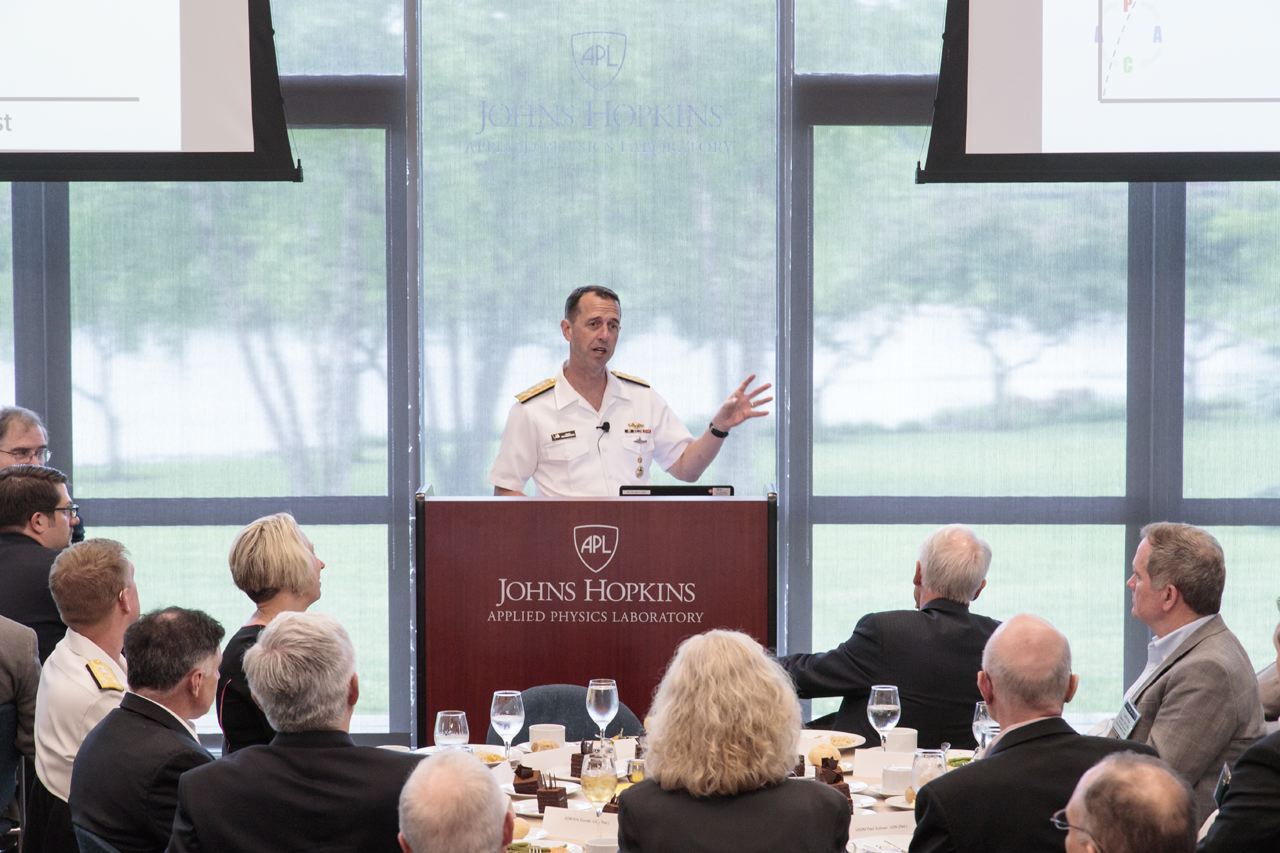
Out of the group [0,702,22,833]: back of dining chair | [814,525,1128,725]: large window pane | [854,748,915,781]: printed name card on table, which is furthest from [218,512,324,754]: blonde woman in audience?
[814,525,1128,725]: large window pane

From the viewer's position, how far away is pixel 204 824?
266 cm

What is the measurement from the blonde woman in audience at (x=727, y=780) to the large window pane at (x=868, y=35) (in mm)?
4515

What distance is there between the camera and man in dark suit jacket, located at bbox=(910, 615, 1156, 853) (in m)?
2.60

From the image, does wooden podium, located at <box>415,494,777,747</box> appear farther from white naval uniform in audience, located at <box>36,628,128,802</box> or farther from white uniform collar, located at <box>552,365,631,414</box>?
white naval uniform in audience, located at <box>36,628,128,802</box>

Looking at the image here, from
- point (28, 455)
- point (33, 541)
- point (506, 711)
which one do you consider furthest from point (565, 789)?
point (28, 455)

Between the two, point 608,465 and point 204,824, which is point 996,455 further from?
point 204,824

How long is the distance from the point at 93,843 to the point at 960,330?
15.5ft

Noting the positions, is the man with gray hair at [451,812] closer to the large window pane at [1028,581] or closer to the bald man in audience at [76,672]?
the bald man in audience at [76,672]

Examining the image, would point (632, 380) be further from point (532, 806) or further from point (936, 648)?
point (532, 806)

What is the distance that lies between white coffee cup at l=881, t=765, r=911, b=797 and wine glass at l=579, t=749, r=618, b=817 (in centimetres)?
66

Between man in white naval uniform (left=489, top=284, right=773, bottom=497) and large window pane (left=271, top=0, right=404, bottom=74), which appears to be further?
large window pane (left=271, top=0, right=404, bottom=74)

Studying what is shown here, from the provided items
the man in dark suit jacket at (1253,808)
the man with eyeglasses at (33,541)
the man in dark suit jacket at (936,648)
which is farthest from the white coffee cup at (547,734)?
the man in dark suit jacket at (1253,808)

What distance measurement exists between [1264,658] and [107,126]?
601 cm

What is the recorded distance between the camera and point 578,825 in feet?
10.0
